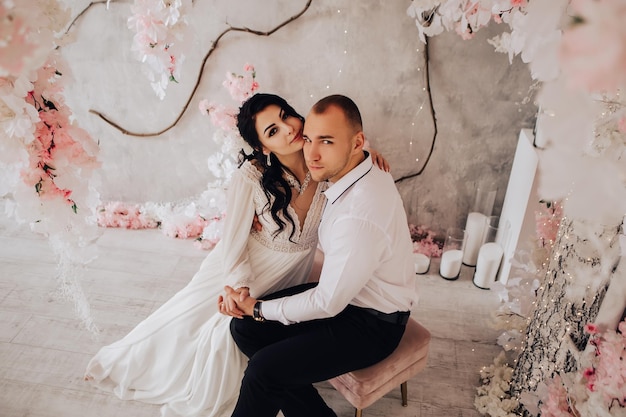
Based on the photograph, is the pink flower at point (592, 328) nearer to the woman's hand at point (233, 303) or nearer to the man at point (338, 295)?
the man at point (338, 295)

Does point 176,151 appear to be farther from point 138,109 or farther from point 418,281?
point 418,281

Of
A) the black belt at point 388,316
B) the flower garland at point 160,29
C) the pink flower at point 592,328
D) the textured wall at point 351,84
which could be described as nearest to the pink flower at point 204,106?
the textured wall at point 351,84

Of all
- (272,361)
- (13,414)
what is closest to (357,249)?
(272,361)

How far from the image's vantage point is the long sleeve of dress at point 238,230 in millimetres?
1925

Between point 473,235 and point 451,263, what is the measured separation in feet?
0.80

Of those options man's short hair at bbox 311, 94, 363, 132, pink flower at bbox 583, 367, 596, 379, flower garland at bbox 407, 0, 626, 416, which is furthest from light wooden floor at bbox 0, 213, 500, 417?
man's short hair at bbox 311, 94, 363, 132

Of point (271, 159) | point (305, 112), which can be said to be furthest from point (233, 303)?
point (305, 112)

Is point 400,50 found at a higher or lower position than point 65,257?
higher

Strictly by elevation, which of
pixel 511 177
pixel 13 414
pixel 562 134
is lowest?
pixel 13 414

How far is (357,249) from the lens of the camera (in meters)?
1.58

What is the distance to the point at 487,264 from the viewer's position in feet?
8.98

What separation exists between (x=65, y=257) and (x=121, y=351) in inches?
25.0

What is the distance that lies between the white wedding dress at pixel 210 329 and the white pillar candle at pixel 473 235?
1200mm

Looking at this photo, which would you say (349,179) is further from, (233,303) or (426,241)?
(426,241)
